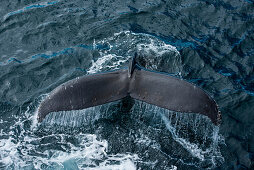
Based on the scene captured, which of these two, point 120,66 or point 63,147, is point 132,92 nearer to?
point 63,147

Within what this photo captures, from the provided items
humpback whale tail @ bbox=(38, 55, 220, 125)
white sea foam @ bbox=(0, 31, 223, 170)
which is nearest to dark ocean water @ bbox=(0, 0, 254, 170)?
white sea foam @ bbox=(0, 31, 223, 170)

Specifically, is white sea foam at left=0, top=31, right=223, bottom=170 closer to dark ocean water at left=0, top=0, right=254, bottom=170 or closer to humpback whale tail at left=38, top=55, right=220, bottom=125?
dark ocean water at left=0, top=0, right=254, bottom=170

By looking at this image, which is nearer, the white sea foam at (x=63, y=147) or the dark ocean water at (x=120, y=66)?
the white sea foam at (x=63, y=147)

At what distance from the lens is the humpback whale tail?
6410 mm

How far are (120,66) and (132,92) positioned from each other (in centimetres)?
297

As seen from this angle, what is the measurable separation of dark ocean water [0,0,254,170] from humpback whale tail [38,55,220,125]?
681 mm

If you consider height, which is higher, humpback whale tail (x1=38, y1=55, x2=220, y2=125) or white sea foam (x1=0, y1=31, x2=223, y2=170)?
humpback whale tail (x1=38, y1=55, x2=220, y2=125)

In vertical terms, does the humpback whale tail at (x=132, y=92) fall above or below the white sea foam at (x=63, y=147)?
above

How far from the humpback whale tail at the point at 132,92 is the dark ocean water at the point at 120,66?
26.8 inches

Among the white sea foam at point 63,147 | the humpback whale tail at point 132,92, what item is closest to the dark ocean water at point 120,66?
the white sea foam at point 63,147

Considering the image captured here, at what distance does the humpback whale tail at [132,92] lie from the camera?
641 centimetres

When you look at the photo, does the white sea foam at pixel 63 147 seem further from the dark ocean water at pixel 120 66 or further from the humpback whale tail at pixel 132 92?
the humpback whale tail at pixel 132 92

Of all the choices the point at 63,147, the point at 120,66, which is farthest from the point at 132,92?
the point at 120,66

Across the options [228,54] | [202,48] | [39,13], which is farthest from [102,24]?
[228,54]
